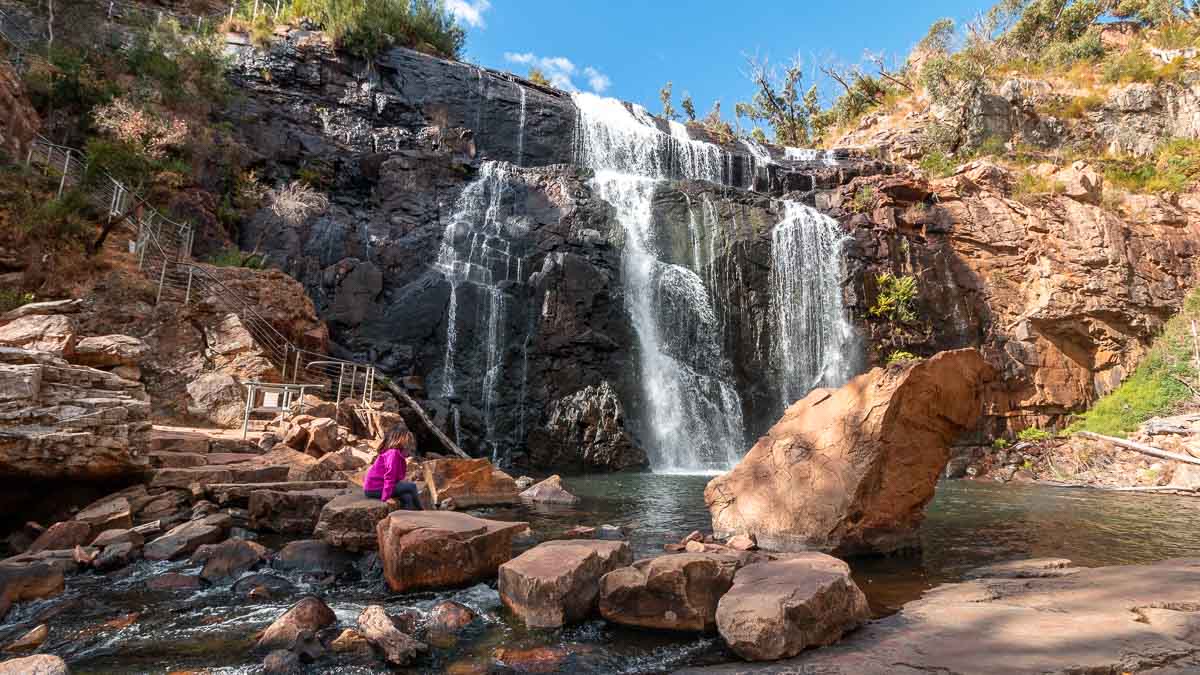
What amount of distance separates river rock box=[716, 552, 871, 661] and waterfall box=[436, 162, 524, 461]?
1290 cm

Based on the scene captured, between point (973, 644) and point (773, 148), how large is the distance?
93.0 ft

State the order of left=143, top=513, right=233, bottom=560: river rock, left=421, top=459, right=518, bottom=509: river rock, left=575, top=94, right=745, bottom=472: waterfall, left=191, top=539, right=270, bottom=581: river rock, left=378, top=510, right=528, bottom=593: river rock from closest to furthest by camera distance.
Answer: left=378, top=510, right=528, bottom=593: river rock < left=191, top=539, right=270, bottom=581: river rock < left=143, top=513, right=233, bottom=560: river rock < left=421, top=459, right=518, bottom=509: river rock < left=575, top=94, right=745, bottom=472: waterfall

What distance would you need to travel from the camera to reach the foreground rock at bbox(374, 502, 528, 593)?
204 inches

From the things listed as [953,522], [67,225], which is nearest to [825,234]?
[953,522]

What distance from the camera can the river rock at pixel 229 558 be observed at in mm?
5531

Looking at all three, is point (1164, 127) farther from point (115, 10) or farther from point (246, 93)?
point (115, 10)

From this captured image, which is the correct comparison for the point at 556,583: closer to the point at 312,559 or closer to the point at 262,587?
the point at 262,587

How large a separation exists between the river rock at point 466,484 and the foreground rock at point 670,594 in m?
5.67

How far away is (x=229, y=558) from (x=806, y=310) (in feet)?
60.8

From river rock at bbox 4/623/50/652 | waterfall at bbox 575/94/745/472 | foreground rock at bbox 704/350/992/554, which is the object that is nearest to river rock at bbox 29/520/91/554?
river rock at bbox 4/623/50/652

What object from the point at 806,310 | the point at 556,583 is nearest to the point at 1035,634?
the point at 556,583

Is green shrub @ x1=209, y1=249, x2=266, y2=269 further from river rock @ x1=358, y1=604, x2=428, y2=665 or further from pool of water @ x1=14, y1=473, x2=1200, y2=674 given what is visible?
river rock @ x1=358, y1=604, x2=428, y2=665

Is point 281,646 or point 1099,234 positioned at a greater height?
point 1099,234

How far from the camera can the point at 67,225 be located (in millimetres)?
12250
